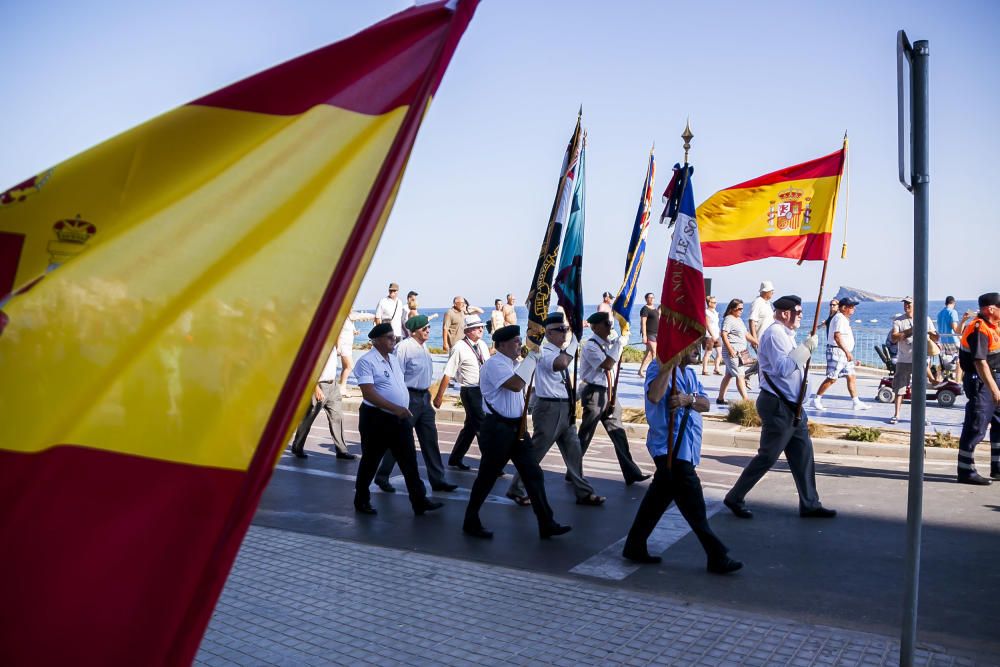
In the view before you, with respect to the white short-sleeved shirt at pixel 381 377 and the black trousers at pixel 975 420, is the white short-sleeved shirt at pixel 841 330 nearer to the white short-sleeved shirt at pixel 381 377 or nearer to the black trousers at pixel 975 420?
the black trousers at pixel 975 420

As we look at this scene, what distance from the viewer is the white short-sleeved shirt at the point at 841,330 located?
1441 cm

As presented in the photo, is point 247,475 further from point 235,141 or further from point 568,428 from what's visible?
point 568,428

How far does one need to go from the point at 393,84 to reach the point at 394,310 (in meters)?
15.0

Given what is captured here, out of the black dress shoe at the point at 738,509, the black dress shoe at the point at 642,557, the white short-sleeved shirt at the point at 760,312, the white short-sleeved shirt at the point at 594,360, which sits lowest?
the black dress shoe at the point at 642,557

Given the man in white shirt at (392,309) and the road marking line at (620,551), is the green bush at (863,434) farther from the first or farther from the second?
the man in white shirt at (392,309)

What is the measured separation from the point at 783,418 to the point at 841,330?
7.25m

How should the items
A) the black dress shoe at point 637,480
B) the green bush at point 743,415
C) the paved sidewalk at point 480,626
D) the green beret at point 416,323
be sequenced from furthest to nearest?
the green bush at point 743,415
the black dress shoe at point 637,480
the green beret at point 416,323
the paved sidewalk at point 480,626

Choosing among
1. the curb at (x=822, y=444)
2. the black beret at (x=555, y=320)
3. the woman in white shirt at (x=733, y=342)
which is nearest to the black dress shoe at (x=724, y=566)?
the black beret at (x=555, y=320)

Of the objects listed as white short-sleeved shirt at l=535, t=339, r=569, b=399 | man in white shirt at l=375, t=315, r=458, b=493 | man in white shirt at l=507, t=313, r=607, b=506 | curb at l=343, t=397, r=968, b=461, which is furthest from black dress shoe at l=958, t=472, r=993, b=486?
man in white shirt at l=375, t=315, r=458, b=493

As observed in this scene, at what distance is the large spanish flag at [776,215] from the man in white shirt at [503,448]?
231cm

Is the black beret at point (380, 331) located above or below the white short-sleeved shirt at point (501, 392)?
above

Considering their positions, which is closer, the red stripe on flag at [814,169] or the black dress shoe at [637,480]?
the red stripe on flag at [814,169]

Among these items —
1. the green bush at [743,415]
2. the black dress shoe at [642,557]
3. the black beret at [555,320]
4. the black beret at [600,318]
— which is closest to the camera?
the black dress shoe at [642,557]

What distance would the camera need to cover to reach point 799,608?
566 centimetres
